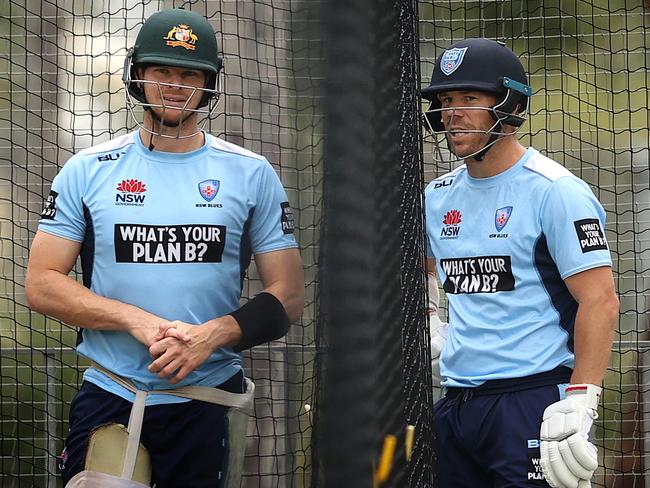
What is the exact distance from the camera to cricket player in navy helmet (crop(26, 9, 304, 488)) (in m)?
2.58

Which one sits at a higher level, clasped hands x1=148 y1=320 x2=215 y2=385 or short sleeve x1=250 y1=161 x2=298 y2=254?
short sleeve x1=250 y1=161 x2=298 y2=254

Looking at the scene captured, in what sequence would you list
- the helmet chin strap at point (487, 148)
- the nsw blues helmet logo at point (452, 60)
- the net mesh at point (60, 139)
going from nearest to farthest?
the helmet chin strap at point (487, 148) < the nsw blues helmet logo at point (452, 60) < the net mesh at point (60, 139)

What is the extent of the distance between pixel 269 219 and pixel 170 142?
0.95 ft

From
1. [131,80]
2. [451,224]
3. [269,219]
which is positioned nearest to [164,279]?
[269,219]

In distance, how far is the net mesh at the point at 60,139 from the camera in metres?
4.81

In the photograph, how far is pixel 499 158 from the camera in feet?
9.52

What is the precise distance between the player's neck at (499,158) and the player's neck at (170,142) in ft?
2.15

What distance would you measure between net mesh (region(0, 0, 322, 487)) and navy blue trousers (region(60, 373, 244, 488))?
159cm

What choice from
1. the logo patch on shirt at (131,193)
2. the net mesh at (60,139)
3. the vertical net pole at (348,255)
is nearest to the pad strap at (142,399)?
the logo patch on shirt at (131,193)

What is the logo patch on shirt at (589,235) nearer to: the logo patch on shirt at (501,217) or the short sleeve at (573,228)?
the short sleeve at (573,228)

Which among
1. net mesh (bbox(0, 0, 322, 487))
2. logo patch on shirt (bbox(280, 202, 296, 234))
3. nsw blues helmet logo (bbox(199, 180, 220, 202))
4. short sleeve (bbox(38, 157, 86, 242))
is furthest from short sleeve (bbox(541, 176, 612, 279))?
net mesh (bbox(0, 0, 322, 487))

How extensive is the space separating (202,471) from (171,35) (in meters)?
0.98

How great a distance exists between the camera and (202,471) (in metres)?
2.64

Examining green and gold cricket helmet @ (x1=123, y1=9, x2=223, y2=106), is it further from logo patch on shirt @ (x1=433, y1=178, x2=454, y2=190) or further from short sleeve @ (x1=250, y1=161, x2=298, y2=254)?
logo patch on shirt @ (x1=433, y1=178, x2=454, y2=190)
